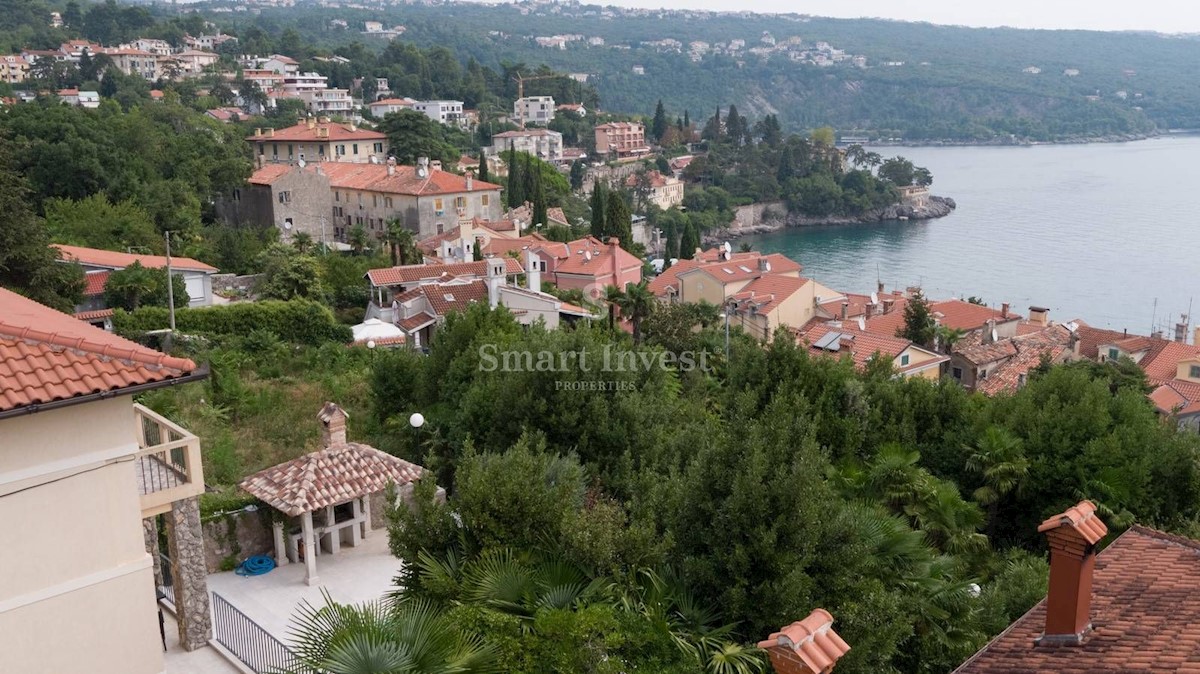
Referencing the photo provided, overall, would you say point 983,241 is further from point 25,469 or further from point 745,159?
point 25,469

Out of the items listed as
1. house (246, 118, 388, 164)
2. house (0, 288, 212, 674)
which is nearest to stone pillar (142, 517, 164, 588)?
house (0, 288, 212, 674)

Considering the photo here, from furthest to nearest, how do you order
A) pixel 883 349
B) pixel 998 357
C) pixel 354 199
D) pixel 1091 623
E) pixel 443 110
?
→ 1. pixel 443 110
2. pixel 354 199
3. pixel 998 357
4. pixel 883 349
5. pixel 1091 623

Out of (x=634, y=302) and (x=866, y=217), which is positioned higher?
(x=634, y=302)

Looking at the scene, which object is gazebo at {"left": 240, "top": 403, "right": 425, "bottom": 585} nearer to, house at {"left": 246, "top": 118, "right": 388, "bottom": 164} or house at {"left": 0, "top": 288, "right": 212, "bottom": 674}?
house at {"left": 0, "top": 288, "right": 212, "bottom": 674}

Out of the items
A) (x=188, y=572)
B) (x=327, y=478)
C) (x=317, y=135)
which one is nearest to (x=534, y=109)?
(x=317, y=135)

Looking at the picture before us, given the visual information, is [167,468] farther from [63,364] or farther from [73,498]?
[63,364]

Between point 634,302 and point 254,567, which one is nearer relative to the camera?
point 254,567
